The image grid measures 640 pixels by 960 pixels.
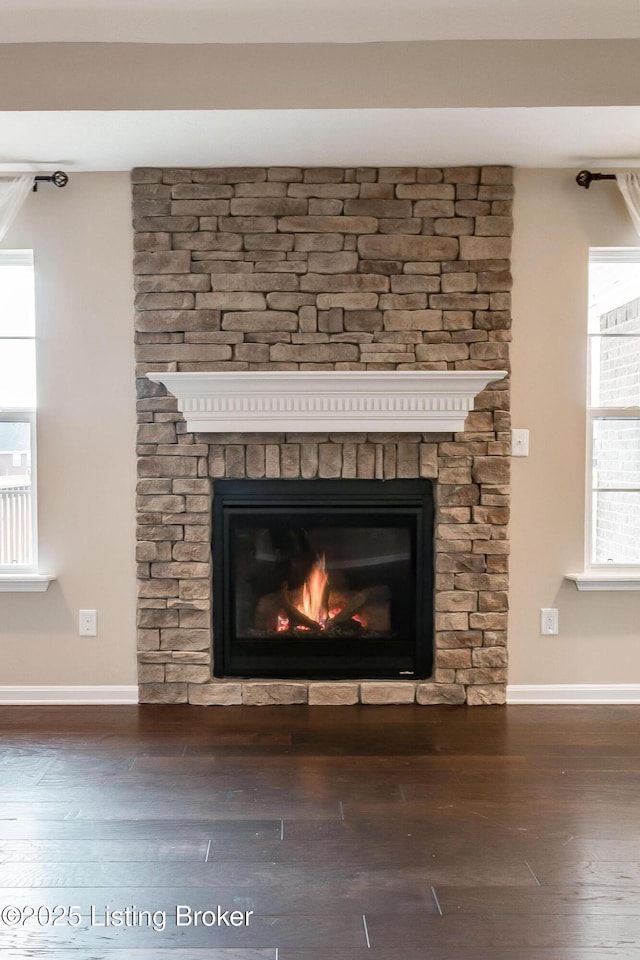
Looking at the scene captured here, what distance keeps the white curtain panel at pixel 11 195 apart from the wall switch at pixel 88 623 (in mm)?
1641

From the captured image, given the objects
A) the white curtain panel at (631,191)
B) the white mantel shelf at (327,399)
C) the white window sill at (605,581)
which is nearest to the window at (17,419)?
the white mantel shelf at (327,399)

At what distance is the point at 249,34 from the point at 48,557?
2.22m

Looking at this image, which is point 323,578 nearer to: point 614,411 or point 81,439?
point 81,439

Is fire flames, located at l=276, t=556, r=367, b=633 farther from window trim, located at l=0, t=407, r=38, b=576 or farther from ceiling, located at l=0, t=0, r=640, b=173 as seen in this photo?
ceiling, located at l=0, t=0, r=640, b=173

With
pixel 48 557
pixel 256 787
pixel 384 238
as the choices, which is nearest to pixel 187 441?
pixel 48 557

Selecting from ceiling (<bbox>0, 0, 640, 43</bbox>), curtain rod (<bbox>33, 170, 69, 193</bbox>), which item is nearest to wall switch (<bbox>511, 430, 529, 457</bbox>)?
ceiling (<bbox>0, 0, 640, 43</bbox>)

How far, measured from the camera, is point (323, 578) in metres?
3.50

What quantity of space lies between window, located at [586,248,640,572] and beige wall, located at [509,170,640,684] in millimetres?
82

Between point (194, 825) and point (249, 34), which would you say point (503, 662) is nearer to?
point (194, 825)

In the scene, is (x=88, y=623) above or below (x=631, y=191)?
below

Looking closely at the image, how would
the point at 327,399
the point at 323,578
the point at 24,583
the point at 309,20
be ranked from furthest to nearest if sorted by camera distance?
the point at 323,578
the point at 24,583
the point at 327,399
the point at 309,20

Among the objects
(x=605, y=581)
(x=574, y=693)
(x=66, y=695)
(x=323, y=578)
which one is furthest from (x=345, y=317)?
(x=66, y=695)

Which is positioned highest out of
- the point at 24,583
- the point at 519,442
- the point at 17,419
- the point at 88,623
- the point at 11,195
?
the point at 11,195

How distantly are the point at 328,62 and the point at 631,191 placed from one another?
1413 mm
